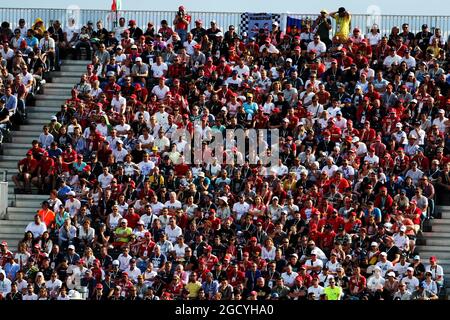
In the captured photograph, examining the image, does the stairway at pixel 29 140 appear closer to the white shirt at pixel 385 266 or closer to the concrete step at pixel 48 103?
the concrete step at pixel 48 103

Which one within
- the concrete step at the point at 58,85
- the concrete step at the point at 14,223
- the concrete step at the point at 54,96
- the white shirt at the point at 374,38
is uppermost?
the white shirt at the point at 374,38

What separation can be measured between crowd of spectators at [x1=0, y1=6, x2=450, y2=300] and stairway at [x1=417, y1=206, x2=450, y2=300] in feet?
1.22

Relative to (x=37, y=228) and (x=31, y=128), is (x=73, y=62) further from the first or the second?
(x=37, y=228)

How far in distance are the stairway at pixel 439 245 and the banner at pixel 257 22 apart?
10.1 meters

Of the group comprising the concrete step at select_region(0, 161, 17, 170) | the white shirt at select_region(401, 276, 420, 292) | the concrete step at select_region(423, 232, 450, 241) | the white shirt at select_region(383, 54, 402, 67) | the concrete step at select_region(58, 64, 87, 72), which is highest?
the white shirt at select_region(383, 54, 402, 67)

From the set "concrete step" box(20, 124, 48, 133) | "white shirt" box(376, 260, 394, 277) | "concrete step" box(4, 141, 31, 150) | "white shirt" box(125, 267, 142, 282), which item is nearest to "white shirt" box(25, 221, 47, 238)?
"white shirt" box(125, 267, 142, 282)

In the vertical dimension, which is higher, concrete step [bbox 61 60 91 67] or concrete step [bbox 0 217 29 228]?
concrete step [bbox 61 60 91 67]

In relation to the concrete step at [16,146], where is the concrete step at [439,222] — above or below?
→ below

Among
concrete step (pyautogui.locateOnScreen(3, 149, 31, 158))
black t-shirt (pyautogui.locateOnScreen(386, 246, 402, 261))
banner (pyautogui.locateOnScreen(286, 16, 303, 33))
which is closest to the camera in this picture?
black t-shirt (pyautogui.locateOnScreen(386, 246, 402, 261))

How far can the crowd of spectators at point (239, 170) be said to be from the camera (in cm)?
3956

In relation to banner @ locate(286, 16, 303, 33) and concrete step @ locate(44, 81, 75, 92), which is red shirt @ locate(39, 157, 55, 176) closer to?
concrete step @ locate(44, 81, 75, 92)

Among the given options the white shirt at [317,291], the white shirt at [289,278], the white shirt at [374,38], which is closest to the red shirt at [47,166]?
the white shirt at [289,278]

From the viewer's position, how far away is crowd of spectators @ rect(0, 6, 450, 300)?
39562 mm

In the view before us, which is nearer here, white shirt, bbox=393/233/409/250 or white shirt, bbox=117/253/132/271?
white shirt, bbox=117/253/132/271
